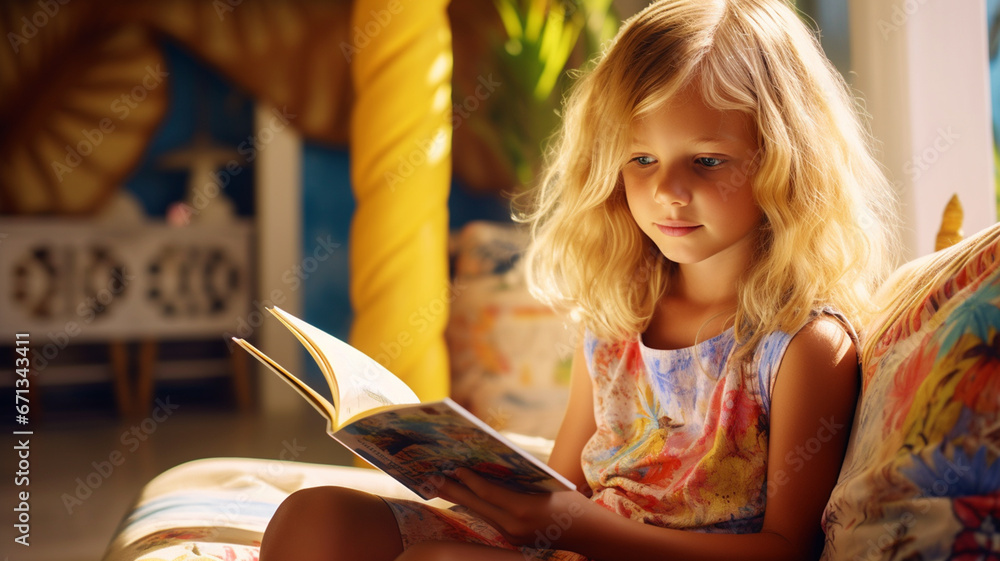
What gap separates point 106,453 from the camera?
10.6 feet

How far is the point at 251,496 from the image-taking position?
48.4 inches

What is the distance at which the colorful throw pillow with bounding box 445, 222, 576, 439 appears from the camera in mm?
2523

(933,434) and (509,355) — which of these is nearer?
(933,434)

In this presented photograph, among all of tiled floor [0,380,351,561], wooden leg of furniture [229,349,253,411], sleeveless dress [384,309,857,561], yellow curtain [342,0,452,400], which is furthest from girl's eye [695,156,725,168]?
wooden leg of furniture [229,349,253,411]

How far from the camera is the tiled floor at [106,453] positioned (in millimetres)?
2326

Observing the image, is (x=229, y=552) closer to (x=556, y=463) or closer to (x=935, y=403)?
(x=556, y=463)

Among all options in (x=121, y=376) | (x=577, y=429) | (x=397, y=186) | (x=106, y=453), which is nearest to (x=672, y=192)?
(x=577, y=429)

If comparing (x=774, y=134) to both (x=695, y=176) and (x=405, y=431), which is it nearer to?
(x=695, y=176)

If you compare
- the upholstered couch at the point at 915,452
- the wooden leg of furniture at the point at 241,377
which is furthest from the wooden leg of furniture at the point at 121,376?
the upholstered couch at the point at 915,452

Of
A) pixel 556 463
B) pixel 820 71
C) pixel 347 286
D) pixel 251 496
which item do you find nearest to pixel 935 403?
pixel 820 71

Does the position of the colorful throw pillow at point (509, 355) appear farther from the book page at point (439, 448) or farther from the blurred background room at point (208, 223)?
the book page at point (439, 448)

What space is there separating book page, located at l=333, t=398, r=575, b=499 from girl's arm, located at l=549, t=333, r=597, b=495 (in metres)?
0.33

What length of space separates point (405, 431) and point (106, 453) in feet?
9.85

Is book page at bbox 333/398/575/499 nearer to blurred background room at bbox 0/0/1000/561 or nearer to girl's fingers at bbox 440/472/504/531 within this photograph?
girl's fingers at bbox 440/472/504/531
